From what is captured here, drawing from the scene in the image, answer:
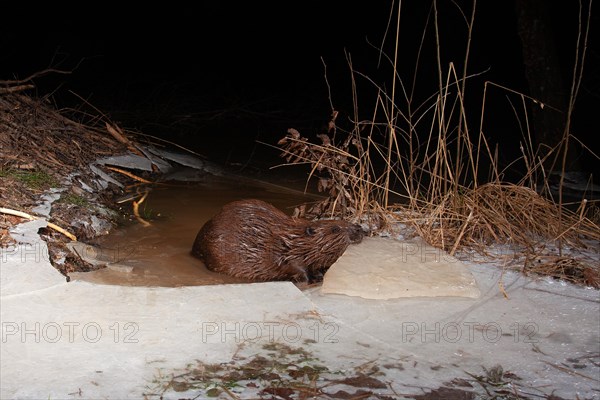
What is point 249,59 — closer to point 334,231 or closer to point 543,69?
point 543,69

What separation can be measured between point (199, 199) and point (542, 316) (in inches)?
128

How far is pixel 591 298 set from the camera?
4.05m

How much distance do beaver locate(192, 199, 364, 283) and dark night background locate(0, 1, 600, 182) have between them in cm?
458

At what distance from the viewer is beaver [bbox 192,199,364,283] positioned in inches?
172

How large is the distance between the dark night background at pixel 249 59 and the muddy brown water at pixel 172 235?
251 cm

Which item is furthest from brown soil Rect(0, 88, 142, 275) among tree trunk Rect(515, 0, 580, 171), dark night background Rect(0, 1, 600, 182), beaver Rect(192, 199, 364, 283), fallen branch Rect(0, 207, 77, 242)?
tree trunk Rect(515, 0, 580, 171)

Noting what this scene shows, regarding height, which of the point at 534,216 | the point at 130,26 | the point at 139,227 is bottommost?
the point at 139,227

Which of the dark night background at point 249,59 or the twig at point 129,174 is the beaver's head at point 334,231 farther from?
the dark night background at point 249,59

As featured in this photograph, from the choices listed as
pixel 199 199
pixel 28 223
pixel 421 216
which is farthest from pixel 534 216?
pixel 28 223

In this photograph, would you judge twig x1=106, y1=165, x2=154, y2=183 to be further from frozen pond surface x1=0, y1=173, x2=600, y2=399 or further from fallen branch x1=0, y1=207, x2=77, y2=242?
frozen pond surface x1=0, y1=173, x2=600, y2=399

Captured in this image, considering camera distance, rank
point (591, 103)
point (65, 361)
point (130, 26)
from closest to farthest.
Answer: point (65, 361)
point (591, 103)
point (130, 26)

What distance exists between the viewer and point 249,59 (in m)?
14.0

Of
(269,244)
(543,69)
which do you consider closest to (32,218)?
(269,244)

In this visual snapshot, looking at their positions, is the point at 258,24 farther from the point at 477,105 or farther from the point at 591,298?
the point at 591,298
